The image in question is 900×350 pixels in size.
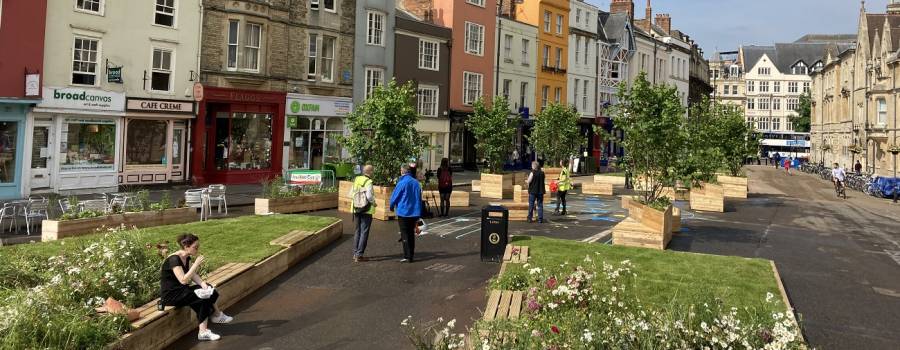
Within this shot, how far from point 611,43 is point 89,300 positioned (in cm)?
5782

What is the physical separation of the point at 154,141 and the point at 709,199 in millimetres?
22924

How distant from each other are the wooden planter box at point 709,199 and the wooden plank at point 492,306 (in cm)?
1744

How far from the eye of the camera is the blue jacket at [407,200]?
12281 mm

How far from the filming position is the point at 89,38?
2438 cm

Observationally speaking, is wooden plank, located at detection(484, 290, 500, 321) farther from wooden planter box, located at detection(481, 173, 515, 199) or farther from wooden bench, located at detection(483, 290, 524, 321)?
wooden planter box, located at detection(481, 173, 515, 199)

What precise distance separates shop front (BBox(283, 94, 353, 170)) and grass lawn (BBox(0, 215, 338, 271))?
16638 millimetres

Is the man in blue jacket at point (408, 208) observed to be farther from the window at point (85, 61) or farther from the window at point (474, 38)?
the window at point (474, 38)

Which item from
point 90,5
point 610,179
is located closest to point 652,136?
point 610,179

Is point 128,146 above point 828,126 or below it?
below

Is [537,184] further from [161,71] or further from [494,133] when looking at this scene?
[161,71]

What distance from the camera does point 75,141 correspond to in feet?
80.3

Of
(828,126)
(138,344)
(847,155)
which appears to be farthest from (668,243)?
(828,126)

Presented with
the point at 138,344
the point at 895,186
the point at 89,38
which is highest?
the point at 89,38

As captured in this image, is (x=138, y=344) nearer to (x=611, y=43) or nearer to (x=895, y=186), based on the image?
(x=895, y=186)
